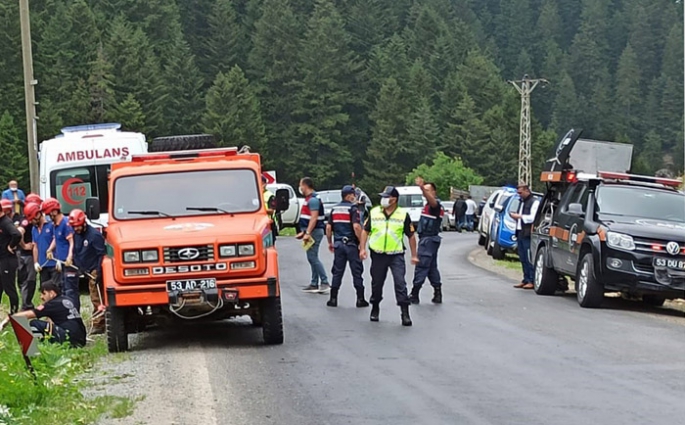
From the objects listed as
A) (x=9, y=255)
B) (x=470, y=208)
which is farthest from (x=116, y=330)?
(x=470, y=208)

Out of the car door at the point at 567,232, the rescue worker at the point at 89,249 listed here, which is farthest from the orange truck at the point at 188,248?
the car door at the point at 567,232

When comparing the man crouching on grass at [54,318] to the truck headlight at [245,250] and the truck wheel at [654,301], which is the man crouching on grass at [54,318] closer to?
the truck headlight at [245,250]

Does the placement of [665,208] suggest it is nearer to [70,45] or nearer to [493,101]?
[70,45]

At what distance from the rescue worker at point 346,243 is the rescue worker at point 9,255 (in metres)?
4.68

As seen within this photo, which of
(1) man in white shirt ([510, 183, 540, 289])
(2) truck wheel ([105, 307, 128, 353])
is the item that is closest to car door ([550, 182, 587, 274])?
(1) man in white shirt ([510, 183, 540, 289])

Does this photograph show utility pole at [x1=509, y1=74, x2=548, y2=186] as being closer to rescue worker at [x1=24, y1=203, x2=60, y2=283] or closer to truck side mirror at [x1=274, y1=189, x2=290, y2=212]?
rescue worker at [x1=24, y1=203, x2=60, y2=283]

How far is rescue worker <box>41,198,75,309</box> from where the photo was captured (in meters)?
15.7

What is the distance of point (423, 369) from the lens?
11773 mm

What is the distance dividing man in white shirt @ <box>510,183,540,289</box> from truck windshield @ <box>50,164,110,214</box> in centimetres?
777

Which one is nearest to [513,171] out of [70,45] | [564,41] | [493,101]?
[493,101]

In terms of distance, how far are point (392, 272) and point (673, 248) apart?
4595 mm

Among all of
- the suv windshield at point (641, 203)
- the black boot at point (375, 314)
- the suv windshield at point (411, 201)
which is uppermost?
the suv windshield at point (641, 203)

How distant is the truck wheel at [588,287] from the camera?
18.1 metres

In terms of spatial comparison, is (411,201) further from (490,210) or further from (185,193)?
(185,193)
